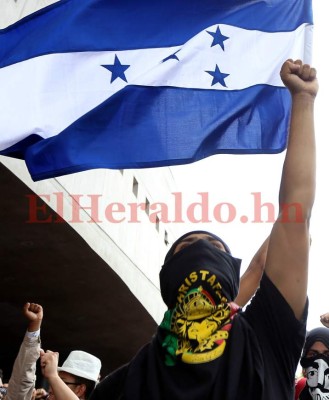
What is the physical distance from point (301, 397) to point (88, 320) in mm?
A: 12085

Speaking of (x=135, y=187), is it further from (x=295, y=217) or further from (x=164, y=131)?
(x=295, y=217)

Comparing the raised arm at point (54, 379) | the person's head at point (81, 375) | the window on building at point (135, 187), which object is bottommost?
the person's head at point (81, 375)

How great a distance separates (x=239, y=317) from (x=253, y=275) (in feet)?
2.34

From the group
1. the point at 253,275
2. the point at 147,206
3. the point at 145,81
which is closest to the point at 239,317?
the point at 253,275

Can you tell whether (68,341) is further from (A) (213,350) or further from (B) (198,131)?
(A) (213,350)

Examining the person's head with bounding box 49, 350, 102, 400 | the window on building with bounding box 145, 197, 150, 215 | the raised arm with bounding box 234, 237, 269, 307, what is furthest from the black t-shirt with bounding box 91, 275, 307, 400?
the window on building with bounding box 145, 197, 150, 215

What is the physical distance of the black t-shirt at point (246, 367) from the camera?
6.17 ft

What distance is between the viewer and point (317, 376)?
343cm

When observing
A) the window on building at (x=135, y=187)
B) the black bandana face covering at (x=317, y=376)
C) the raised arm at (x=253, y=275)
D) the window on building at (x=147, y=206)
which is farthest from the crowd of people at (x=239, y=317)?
the window on building at (x=147, y=206)

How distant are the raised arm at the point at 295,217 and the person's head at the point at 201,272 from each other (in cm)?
14

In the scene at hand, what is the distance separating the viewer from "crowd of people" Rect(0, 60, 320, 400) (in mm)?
1902

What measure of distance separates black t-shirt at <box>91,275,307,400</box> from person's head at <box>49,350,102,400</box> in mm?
2951

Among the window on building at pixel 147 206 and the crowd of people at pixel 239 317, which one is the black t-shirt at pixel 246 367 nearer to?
the crowd of people at pixel 239 317

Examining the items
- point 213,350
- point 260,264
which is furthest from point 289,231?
point 260,264
